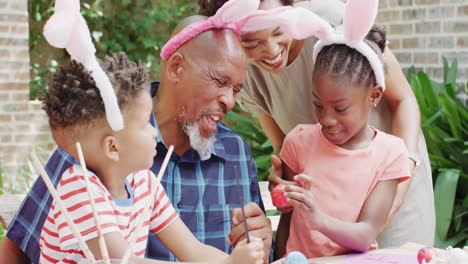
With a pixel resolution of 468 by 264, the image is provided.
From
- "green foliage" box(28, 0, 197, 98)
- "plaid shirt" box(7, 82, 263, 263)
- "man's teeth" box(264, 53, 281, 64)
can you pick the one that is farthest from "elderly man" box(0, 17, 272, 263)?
"green foliage" box(28, 0, 197, 98)

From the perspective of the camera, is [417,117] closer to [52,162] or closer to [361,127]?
[361,127]

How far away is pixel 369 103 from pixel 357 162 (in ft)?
0.58

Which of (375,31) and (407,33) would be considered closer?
(375,31)

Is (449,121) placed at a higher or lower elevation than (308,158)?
lower

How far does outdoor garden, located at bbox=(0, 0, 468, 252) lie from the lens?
4750 millimetres

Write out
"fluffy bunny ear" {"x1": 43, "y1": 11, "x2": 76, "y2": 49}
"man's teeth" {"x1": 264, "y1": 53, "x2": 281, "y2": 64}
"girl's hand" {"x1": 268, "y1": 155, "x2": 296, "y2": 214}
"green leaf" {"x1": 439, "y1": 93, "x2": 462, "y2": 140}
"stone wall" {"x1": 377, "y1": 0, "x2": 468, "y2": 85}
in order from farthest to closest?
"stone wall" {"x1": 377, "y1": 0, "x2": 468, "y2": 85}, "green leaf" {"x1": 439, "y1": 93, "x2": 462, "y2": 140}, "man's teeth" {"x1": 264, "y1": 53, "x2": 281, "y2": 64}, "girl's hand" {"x1": 268, "y1": 155, "x2": 296, "y2": 214}, "fluffy bunny ear" {"x1": 43, "y1": 11, "x2": 76, "y2": 49}

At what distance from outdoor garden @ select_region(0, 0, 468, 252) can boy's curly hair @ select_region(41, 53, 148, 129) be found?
106 centimetres

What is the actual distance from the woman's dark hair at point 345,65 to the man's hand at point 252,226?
425 mm

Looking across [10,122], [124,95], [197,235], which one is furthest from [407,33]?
[124,95]

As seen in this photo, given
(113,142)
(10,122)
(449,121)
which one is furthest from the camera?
(10,122)

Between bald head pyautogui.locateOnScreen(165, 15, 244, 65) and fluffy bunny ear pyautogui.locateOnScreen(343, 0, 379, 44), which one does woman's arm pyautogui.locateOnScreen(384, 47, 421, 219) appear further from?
bald head pyautogui.locateOnScreen(165, 15, 244, 65)

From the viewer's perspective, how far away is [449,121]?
4914 millimetres

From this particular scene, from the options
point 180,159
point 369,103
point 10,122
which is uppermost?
point 369,103

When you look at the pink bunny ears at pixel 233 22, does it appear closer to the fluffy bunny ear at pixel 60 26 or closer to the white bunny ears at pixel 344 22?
the white bunny ears at pixel 344 22
